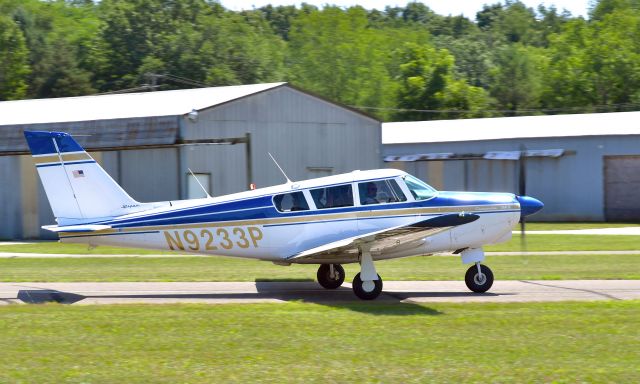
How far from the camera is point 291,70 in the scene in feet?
292

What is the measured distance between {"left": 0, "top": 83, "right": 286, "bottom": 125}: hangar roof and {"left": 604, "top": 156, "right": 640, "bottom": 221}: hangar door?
1727 centimetres

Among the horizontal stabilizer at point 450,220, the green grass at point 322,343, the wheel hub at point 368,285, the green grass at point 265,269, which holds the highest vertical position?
the horizontal stabilizer at point 450,220

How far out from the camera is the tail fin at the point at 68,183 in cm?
1614

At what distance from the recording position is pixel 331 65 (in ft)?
274

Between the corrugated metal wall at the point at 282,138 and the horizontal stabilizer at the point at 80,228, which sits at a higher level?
the corrugated metal wall at the point at 282,138

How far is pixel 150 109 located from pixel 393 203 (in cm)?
1792

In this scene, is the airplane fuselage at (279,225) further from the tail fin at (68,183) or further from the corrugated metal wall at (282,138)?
the corrugated metal wall at (282,138)

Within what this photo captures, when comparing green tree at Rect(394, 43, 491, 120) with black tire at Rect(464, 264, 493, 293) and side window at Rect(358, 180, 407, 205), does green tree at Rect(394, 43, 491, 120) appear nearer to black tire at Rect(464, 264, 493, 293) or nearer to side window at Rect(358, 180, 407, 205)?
black tire at Rect(464, 264, 493, 293)

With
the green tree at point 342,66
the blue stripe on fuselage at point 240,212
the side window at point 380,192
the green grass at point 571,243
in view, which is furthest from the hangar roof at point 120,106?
the green tree at point 342,66

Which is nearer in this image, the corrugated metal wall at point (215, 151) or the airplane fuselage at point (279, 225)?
the airplane fuselage at point (279, 225)

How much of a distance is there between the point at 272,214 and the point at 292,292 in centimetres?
178

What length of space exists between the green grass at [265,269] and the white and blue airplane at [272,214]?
10.9 feet

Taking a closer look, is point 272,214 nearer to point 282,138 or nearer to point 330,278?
point 330,278

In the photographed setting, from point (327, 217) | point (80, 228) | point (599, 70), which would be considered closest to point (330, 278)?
point (327, 217)
